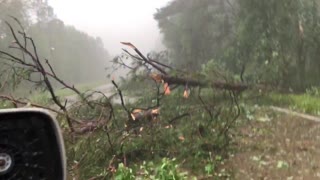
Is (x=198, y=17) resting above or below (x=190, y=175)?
above

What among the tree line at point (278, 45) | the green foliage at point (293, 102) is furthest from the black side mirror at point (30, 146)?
the tree line at point (278, 45)

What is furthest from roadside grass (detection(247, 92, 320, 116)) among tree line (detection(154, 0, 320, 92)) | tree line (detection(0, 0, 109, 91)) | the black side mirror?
tree line (detection(0, 0, 109, 91))

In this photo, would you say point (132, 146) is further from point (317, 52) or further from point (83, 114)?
point (317, 52)

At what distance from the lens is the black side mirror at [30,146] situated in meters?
1.12

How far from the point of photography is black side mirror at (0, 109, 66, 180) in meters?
1.12

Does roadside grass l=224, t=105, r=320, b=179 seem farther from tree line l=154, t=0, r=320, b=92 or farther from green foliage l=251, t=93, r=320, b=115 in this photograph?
tree line l=154, t=0, r=320, b=92

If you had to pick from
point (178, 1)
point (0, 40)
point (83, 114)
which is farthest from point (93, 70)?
point (83, 114)

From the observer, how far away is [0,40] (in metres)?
31.5

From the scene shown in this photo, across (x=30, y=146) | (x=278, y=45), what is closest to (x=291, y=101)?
(x=278, y=45)

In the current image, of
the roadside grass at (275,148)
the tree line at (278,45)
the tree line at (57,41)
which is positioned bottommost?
the roadside grass at (275,148)

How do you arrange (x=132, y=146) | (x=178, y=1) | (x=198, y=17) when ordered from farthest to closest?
(x=178, y=1), (x=198, y=17), (x=132, y=146)

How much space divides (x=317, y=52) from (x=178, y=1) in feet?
50.1

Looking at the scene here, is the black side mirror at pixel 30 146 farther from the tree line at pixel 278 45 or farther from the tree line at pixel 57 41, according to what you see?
the tree line at pixel 57 41

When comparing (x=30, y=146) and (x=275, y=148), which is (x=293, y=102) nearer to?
(x=275, y=148)
